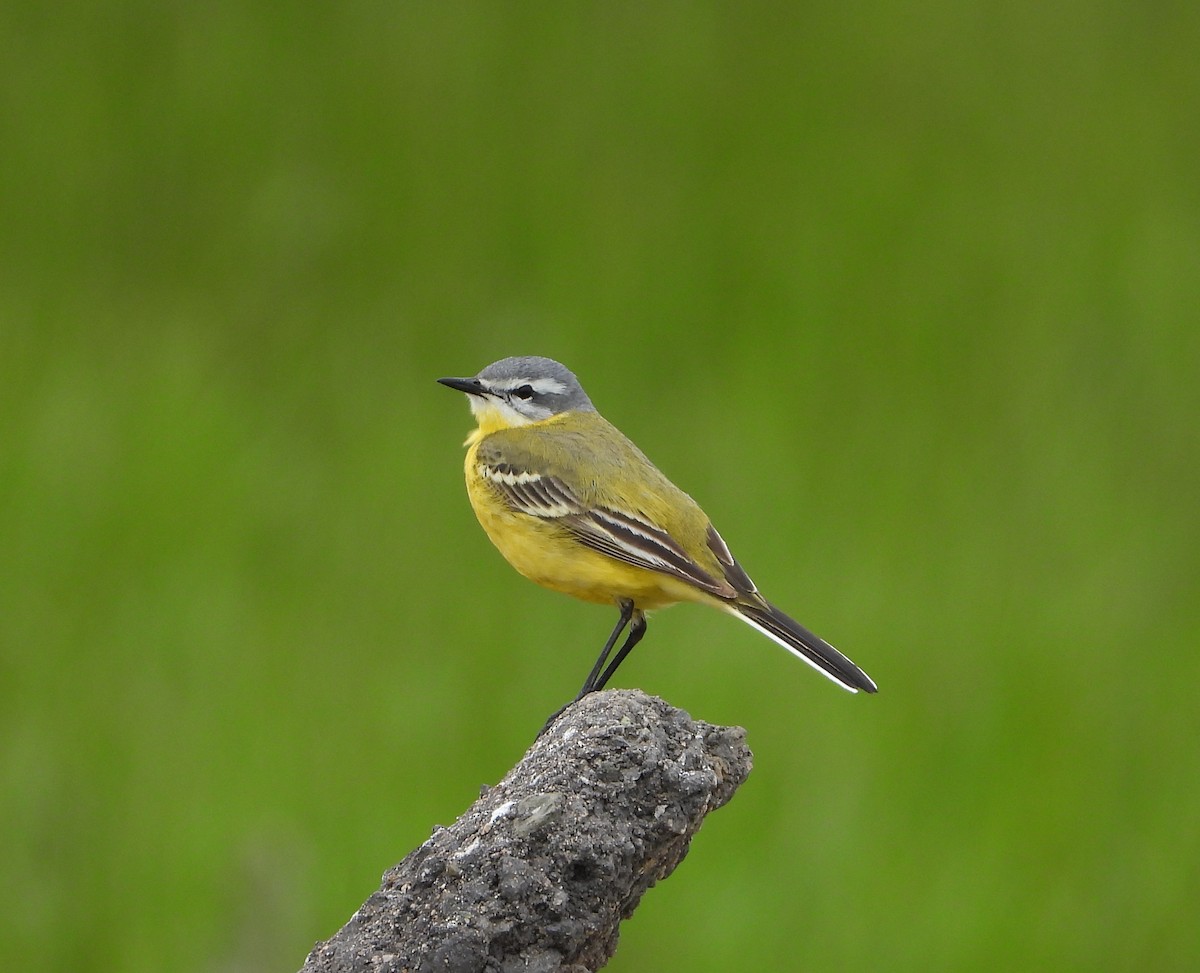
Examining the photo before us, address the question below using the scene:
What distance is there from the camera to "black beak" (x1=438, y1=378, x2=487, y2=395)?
5.72 m

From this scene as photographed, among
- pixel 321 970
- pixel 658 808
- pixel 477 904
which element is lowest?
pixel 321 970

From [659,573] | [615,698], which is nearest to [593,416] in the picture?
[659,573]

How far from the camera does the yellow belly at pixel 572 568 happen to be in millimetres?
4809

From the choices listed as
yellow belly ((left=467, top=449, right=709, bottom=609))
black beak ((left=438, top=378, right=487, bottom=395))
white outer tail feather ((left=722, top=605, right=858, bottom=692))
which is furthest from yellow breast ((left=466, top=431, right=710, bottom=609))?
black beak ((left=438, top=378, right=487, bottom=395))

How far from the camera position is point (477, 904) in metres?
2.71

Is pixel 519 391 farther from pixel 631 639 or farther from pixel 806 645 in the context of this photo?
pixel 806 645

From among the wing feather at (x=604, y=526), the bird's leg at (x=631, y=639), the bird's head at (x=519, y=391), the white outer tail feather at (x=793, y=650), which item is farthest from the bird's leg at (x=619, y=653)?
the bird's head at (x=519, y=391)

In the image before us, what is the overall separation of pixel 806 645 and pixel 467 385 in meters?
1.98

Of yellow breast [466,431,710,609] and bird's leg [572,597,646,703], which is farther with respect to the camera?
bird's leg [572,597,646,703]

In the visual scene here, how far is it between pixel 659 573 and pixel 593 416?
1391mm

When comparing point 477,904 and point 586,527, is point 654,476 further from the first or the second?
point 477,904

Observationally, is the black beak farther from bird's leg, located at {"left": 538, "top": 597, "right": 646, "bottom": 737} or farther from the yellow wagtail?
bird's leg, located at {"left": 538, "top": 597, "right": 646, "bottom": 737}

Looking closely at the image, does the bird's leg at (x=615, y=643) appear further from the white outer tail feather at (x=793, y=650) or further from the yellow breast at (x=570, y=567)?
the white outer tail feather at (x=793, y=650)

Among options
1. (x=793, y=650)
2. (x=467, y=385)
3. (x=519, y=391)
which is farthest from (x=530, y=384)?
(x=793, y=650)
